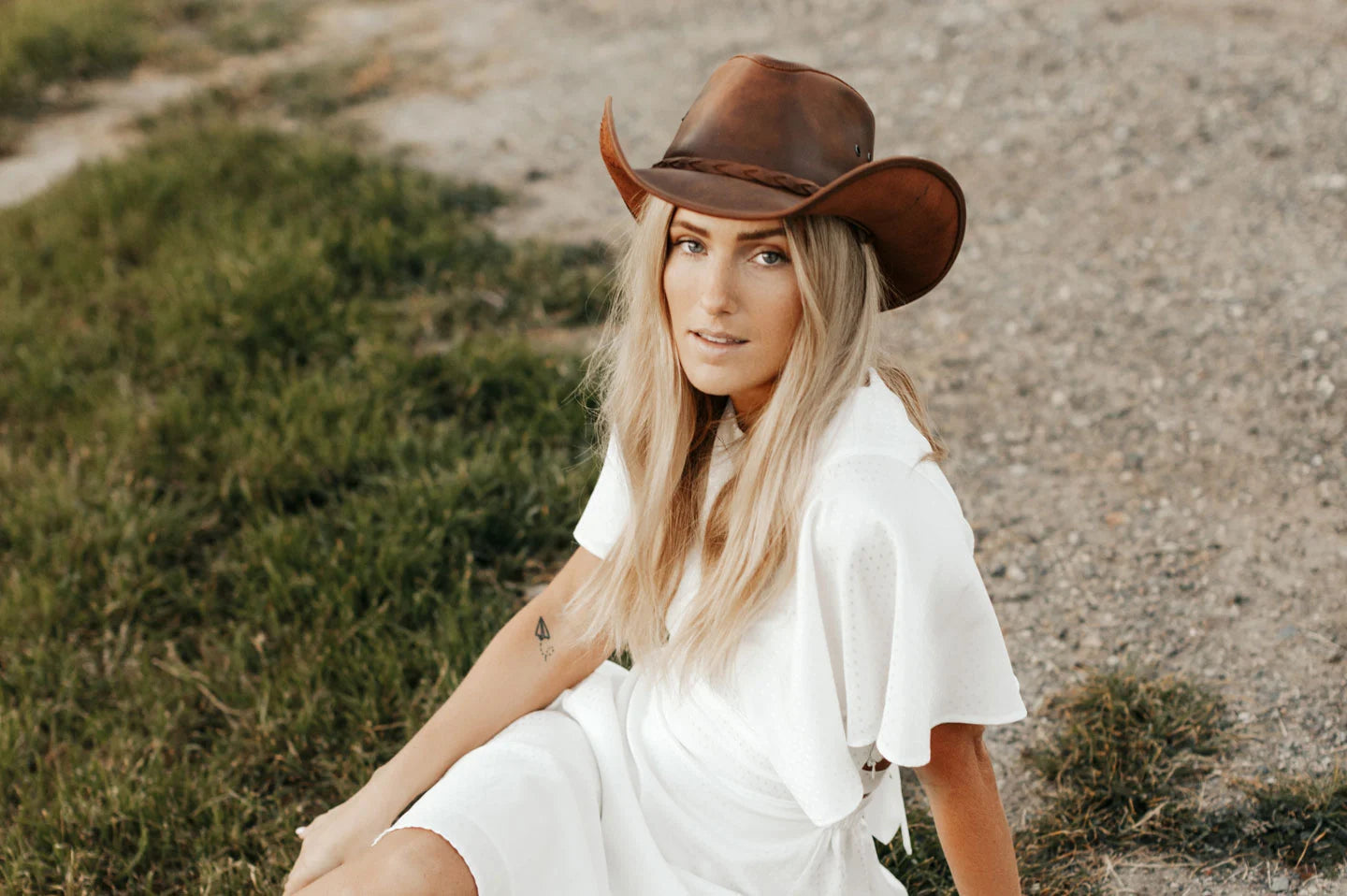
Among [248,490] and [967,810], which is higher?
[967,810]

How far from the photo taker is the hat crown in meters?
1.81

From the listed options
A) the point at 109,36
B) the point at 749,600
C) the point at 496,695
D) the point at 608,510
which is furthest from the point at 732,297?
the point at 109,36

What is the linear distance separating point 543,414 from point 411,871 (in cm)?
239

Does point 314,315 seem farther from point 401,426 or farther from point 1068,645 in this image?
point 1068,645

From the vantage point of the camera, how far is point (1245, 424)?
389 cm

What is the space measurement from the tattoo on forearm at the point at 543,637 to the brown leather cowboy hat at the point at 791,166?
890mm

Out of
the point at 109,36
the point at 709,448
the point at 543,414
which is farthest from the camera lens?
the point at 109,36

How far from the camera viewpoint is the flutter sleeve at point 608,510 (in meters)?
2.26

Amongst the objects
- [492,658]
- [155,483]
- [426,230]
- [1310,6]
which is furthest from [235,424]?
[1310,6]

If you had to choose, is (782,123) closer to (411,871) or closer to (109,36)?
(411,871)

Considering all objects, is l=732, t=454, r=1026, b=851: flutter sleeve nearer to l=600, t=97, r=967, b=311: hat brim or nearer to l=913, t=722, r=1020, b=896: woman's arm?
l=913, t=722, r=1020, b=896: woman's arm

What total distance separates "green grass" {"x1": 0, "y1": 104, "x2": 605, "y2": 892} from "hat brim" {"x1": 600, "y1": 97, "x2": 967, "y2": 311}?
1700mm

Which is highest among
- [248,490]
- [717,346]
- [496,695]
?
[717,346]

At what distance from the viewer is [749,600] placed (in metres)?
1.92
